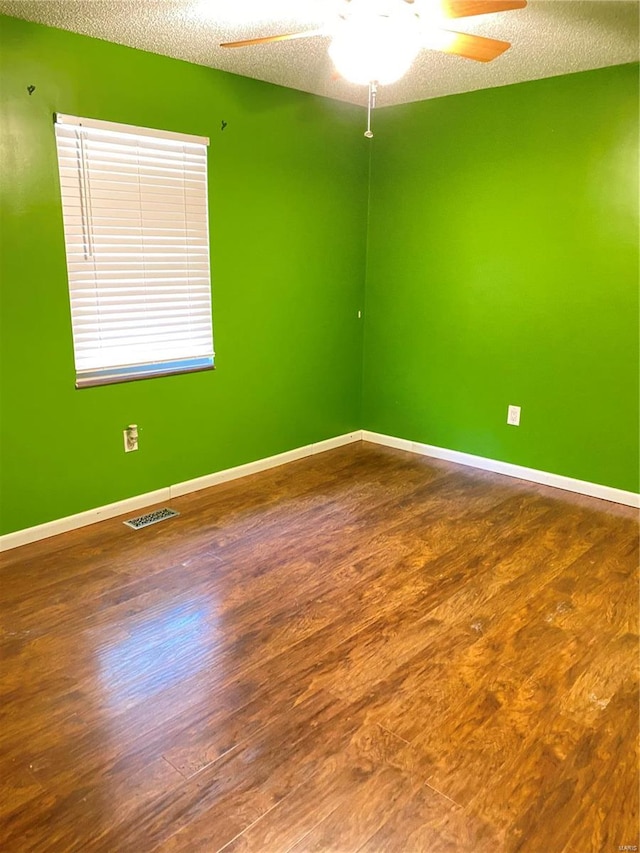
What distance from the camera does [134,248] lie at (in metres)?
3.17

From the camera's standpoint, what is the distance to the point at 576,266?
3535mm

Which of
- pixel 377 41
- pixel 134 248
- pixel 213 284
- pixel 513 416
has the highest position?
pixel 377 41

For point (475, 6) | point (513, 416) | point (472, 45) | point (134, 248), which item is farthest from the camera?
point (513, 416)

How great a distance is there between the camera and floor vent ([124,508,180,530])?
10.7ft

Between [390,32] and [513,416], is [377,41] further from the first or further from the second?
[513,416]

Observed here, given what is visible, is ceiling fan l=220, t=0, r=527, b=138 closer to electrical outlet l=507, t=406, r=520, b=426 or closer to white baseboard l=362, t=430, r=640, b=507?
electrical outlet l=507, t=406, r=520, b=426

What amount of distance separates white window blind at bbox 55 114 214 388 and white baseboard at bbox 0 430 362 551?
679 millimetres

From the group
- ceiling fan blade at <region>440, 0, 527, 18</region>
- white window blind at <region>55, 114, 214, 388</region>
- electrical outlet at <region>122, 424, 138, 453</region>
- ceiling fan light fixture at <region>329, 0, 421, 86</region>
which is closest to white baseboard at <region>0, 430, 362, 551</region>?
electrical outlet at <region>122, 424, 138, 453</region>

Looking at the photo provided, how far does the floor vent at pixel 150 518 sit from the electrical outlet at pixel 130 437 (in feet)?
1.19

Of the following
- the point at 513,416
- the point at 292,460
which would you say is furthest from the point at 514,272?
the point at 292,460

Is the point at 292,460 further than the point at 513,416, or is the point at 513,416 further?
the point at 292,460

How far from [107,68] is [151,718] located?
2.79 m

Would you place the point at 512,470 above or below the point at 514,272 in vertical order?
below

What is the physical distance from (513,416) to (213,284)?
203 centimetres
